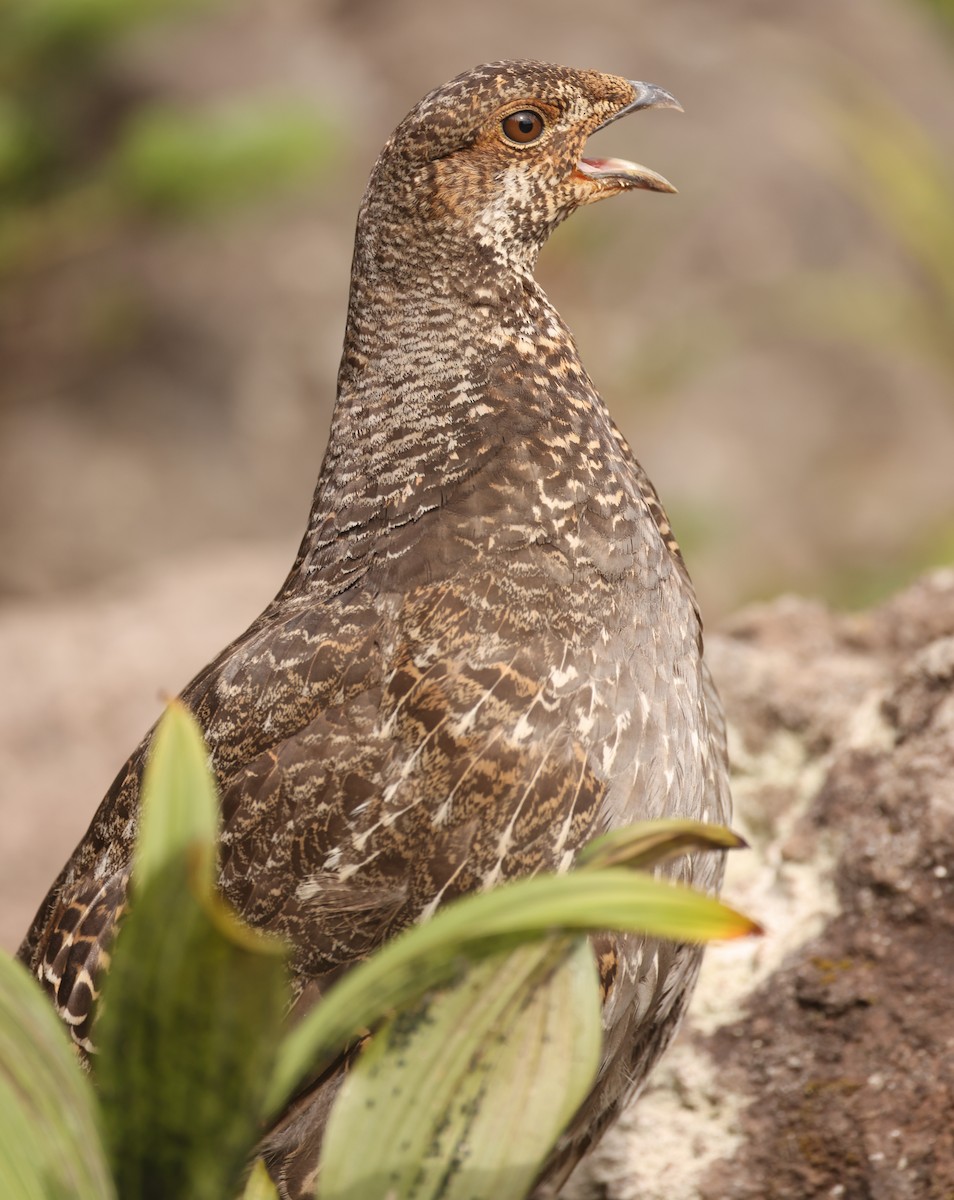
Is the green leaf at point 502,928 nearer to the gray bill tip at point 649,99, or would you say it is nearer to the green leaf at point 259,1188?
the green leaf at point 259,1188

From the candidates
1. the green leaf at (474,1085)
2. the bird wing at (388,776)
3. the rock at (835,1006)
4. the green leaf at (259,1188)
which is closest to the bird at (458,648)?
the bird wing at (388,776)

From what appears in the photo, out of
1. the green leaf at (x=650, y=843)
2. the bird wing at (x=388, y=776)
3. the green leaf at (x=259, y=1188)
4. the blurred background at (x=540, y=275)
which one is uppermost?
the blurred background at (x=540, y=275)

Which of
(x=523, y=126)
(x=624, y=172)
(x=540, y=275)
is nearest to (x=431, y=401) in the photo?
(x=523, y=126)

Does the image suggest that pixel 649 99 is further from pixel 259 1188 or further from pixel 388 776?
pixel 259 1188

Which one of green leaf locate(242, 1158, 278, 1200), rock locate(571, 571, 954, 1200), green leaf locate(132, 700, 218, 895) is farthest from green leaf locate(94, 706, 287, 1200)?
rock locate(571, 571, 954, 1200)

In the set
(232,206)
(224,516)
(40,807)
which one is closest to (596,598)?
(40,807)

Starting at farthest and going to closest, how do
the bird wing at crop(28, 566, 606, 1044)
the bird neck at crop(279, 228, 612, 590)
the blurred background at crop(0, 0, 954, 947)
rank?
the blurred background at crop(0, 0, 954, 947)
the bird neck at crop(279, 228, 612, 590)
the bird wing at crop(28, 566, 606, 1044)

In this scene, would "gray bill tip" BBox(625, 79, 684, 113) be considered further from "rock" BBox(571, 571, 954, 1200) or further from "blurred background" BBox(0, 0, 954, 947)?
"blurred background" BBox(0, 0, 954, 947)

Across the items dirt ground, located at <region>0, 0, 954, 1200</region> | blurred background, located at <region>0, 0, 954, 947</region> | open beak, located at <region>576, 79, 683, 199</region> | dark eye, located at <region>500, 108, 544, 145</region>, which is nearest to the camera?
dark eye, located at <region>500, 108, 544, 145</region>
